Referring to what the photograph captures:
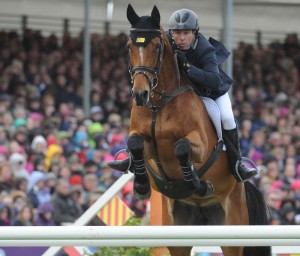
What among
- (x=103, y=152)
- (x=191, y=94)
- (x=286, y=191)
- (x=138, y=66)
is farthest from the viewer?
(x=103, y=152)

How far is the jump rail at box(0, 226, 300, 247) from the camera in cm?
477

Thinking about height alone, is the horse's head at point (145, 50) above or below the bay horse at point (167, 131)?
above

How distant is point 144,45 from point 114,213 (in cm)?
176

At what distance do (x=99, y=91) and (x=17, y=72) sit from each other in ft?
6.00

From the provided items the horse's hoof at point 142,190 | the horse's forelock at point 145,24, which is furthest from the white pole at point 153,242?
the horse's forelock at point 145,24

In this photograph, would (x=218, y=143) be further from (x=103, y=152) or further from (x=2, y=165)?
(x=103, y=152)

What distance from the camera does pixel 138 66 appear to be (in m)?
6.79

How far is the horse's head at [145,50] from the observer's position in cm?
673

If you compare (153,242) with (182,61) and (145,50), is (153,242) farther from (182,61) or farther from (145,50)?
(182,61)

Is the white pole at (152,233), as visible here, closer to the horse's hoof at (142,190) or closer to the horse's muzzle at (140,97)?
the horse's muzzle at (140,97)

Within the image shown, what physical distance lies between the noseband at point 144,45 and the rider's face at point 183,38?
37cm

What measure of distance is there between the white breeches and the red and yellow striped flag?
42.0 inches

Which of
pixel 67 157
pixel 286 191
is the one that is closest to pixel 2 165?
pixel 67 157

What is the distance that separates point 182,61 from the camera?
7281mm
